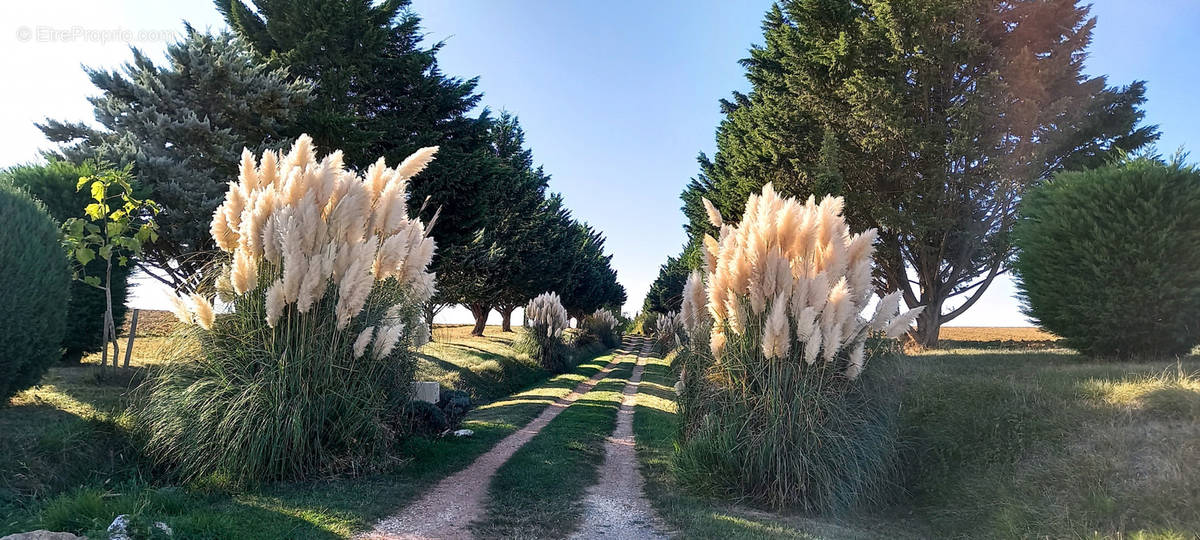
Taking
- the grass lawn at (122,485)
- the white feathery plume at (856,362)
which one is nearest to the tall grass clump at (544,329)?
the grass lawn at (122,485)

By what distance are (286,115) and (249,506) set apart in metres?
10.9

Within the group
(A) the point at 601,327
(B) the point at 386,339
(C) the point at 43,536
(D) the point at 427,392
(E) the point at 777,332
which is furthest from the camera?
(A) the point at 601,327

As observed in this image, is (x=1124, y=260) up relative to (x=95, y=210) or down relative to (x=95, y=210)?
down

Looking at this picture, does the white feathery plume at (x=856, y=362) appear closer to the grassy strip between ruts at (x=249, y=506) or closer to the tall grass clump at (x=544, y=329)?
the grassy strip between ruts at (x=249, y=506)

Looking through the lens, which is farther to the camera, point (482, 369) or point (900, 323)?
point (482, 369)

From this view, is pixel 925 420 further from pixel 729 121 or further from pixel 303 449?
pixel 729 121

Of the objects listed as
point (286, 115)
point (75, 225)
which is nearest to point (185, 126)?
point (286, 115)

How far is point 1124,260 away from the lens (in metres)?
7.76

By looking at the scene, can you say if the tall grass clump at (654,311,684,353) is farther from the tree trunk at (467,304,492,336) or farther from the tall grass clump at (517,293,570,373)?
the tree trunk at (467,304,492,336)

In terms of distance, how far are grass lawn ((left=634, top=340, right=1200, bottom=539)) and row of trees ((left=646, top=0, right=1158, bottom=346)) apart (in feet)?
27.9

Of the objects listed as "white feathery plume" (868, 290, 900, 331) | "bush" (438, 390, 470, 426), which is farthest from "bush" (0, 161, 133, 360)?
"white feathery plume" (868, 290, 900, 331)

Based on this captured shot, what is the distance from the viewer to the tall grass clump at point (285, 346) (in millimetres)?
→ 5133

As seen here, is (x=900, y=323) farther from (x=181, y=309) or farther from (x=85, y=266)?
(x=85, y=266)

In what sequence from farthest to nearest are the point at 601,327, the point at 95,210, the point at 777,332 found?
the point at 601,327, the point at 95,210, the point at 777,332
